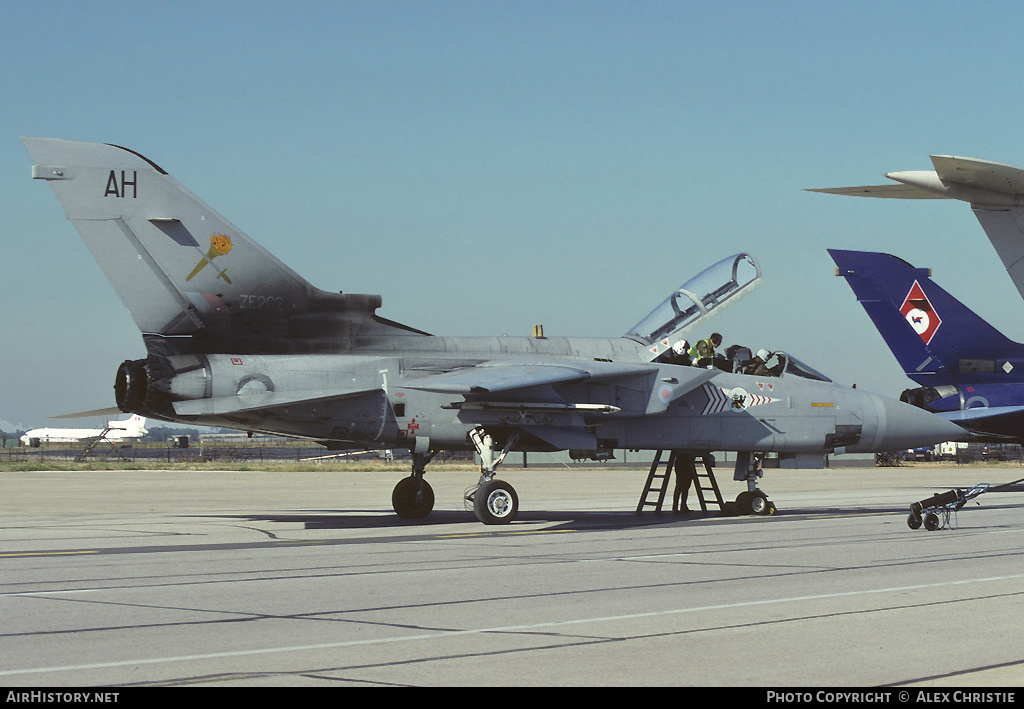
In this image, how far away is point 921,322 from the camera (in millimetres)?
29266

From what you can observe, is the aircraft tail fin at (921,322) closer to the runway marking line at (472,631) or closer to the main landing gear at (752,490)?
the main landing gear at (752,490)

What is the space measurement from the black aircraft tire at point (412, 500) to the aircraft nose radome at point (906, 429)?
8.51m

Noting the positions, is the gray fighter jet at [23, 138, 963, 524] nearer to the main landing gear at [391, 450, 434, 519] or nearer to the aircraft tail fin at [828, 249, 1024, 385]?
the main landing gear at [391, 450, 434, 519]

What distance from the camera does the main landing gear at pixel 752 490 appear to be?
20531mm

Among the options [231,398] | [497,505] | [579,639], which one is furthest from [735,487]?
[579,639]

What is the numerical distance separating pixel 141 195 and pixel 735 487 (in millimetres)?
26467

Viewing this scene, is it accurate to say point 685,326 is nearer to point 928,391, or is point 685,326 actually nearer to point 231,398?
point 231,398

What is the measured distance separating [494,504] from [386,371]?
2.73 m

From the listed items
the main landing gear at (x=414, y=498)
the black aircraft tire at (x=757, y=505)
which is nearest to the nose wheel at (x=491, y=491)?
the main landing gear at (x=414, y=498)

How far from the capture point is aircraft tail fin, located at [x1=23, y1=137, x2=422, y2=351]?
16.5 meters

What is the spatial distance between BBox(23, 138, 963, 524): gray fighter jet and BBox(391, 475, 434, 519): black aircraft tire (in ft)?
0.08

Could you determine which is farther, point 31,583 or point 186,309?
point 186,309

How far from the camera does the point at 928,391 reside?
92.8 ft

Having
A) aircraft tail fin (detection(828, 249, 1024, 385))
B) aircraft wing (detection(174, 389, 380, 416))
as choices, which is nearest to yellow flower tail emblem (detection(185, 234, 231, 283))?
aircraft wing (detection(174, 389, 380, 416))
